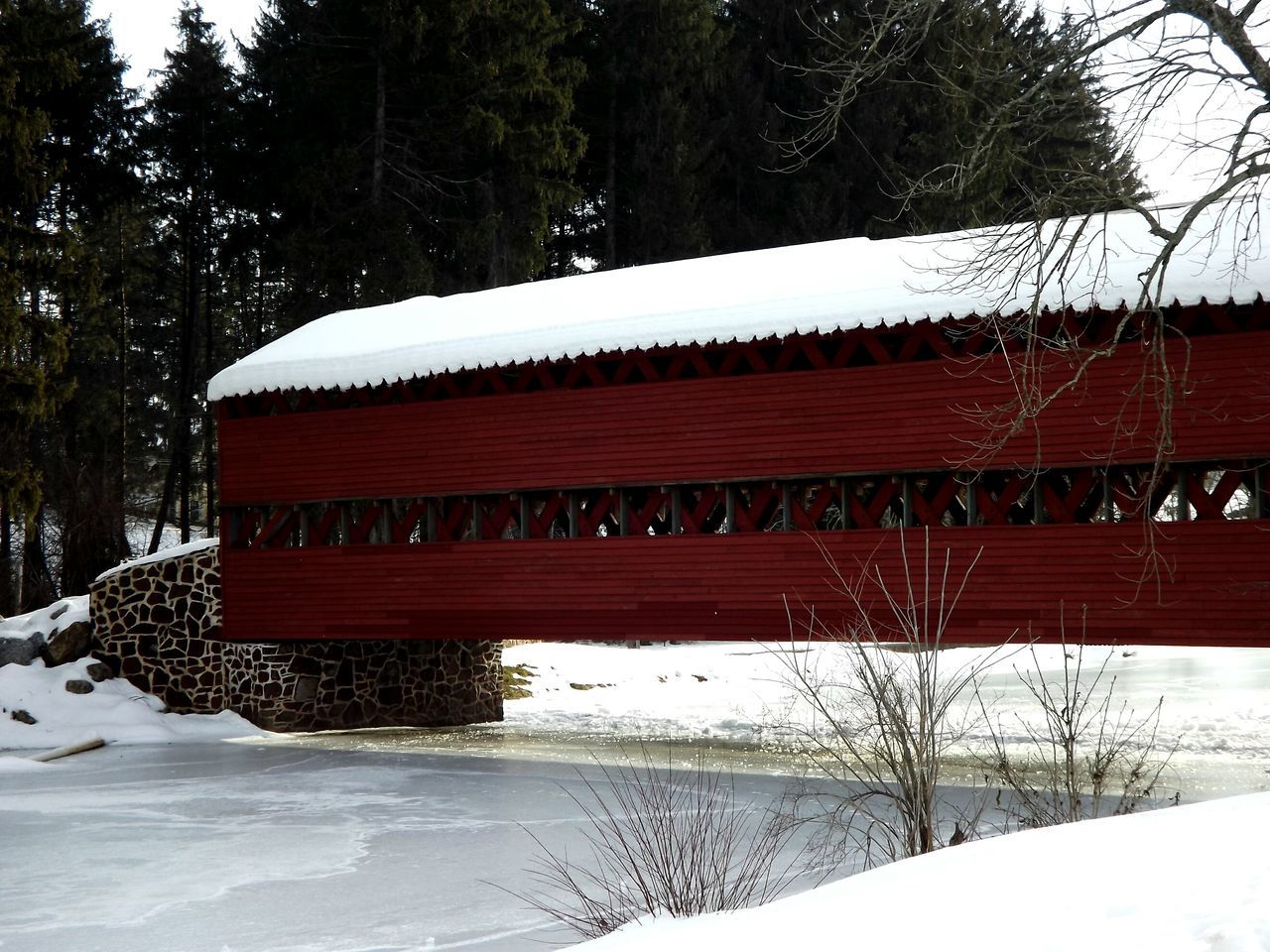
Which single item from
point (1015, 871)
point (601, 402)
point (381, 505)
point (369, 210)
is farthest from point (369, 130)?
point (1015, 871)

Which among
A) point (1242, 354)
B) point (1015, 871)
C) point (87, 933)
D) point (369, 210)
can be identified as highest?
point (369, 210)

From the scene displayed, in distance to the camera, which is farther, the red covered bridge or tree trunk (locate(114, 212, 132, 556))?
tree trunk (locate(114, 212, 132, 556))

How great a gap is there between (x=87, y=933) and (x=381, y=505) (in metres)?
7.26

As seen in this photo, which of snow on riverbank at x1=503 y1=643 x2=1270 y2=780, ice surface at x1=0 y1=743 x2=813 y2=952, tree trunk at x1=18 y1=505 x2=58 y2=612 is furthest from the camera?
tree trunk at x1=18 y1=505 x2=58 y2=612

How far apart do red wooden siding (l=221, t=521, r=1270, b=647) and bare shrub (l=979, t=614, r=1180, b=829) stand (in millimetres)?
584

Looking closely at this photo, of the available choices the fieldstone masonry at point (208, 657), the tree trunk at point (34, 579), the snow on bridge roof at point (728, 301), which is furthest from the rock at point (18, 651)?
the tree trunk at point (34, 579)

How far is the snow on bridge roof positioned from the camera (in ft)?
30.6

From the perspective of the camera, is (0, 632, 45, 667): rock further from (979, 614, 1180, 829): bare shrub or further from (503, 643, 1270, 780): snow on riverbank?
(979, 614, 1180, 829): bare shrub

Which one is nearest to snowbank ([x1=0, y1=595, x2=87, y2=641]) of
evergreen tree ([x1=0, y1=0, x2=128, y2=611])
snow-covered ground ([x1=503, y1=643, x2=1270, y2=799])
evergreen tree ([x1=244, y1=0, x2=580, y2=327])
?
evergreen tree ([x1=0, y1=0, x2=128, y2=611])

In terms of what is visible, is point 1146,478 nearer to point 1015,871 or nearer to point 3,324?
point 1015,871

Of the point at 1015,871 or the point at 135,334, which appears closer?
the point at 1015,871

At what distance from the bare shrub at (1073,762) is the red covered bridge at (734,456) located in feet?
3.43

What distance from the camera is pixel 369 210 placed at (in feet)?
69.8

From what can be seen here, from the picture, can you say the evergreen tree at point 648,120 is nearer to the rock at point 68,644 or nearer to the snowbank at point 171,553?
the snowbank at point 171,553
